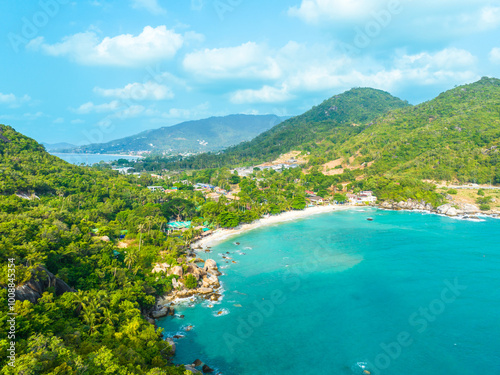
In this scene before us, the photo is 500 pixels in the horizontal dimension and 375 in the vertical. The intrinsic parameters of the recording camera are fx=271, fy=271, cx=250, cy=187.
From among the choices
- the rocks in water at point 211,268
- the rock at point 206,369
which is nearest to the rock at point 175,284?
the rocks in water at point 211,268

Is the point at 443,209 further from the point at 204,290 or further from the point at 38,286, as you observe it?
the point at 38,286

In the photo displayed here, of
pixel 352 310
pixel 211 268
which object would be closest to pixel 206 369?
pixel 352 310

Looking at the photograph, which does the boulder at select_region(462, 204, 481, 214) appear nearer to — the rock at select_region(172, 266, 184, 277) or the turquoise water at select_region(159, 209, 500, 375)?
the turquoise water at select_region(159, 209, 500, 375)

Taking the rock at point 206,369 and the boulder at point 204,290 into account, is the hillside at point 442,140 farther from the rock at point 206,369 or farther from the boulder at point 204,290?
the rock at point 206,369

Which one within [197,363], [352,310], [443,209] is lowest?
[352,310]

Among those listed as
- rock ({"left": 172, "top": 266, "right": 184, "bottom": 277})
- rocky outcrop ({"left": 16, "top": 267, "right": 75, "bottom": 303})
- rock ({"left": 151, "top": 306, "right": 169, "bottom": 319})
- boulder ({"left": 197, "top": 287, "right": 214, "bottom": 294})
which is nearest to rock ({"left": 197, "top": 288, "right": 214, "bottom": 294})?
boulder ({"left": 197, "top": 287, "right": 214, "bottom": 294})

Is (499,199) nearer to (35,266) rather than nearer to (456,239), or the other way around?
(456,239)

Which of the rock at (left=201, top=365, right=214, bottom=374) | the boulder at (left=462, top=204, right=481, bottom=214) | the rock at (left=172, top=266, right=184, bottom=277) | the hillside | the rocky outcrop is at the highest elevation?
the hillside
